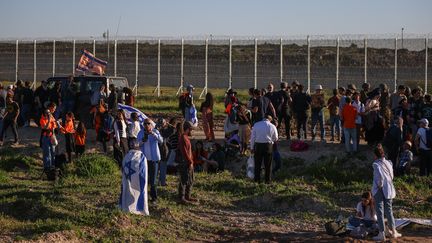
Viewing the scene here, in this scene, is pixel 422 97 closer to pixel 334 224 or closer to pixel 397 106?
pixel 397 106

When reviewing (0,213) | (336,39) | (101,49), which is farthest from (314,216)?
(101,49)

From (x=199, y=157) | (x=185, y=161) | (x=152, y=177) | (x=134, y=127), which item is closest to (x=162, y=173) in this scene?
(x=134, y=127)

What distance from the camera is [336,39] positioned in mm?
33781

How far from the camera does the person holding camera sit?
19203 millimetres

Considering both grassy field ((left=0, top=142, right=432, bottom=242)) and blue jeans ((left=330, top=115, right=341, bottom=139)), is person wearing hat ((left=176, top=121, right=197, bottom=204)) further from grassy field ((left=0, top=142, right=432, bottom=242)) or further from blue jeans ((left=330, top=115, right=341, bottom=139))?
blue jeans ((left=330, top=115, right=341, bottom=139))

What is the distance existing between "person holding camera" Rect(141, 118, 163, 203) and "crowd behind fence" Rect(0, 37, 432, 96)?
50.0 ft

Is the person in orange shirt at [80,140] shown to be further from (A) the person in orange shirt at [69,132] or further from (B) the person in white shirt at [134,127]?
(B) the person in white shirt at [134,127]

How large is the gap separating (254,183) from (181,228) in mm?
4460

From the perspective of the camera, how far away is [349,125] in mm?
24109

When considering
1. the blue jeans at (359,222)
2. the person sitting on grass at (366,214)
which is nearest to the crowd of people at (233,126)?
the person sitting on grass at (366,214)

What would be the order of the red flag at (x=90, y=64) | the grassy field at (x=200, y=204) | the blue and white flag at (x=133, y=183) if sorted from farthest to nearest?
the red flag at (x=90, y=64)
the blue and white flag at (x=133, y=183)
the grassy field at (x=200, y=204)

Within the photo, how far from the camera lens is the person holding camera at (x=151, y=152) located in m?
19.2

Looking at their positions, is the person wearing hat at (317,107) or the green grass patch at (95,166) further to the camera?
the person wearing hat at (317,107)

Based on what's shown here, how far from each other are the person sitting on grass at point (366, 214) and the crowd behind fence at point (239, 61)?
16003mm
